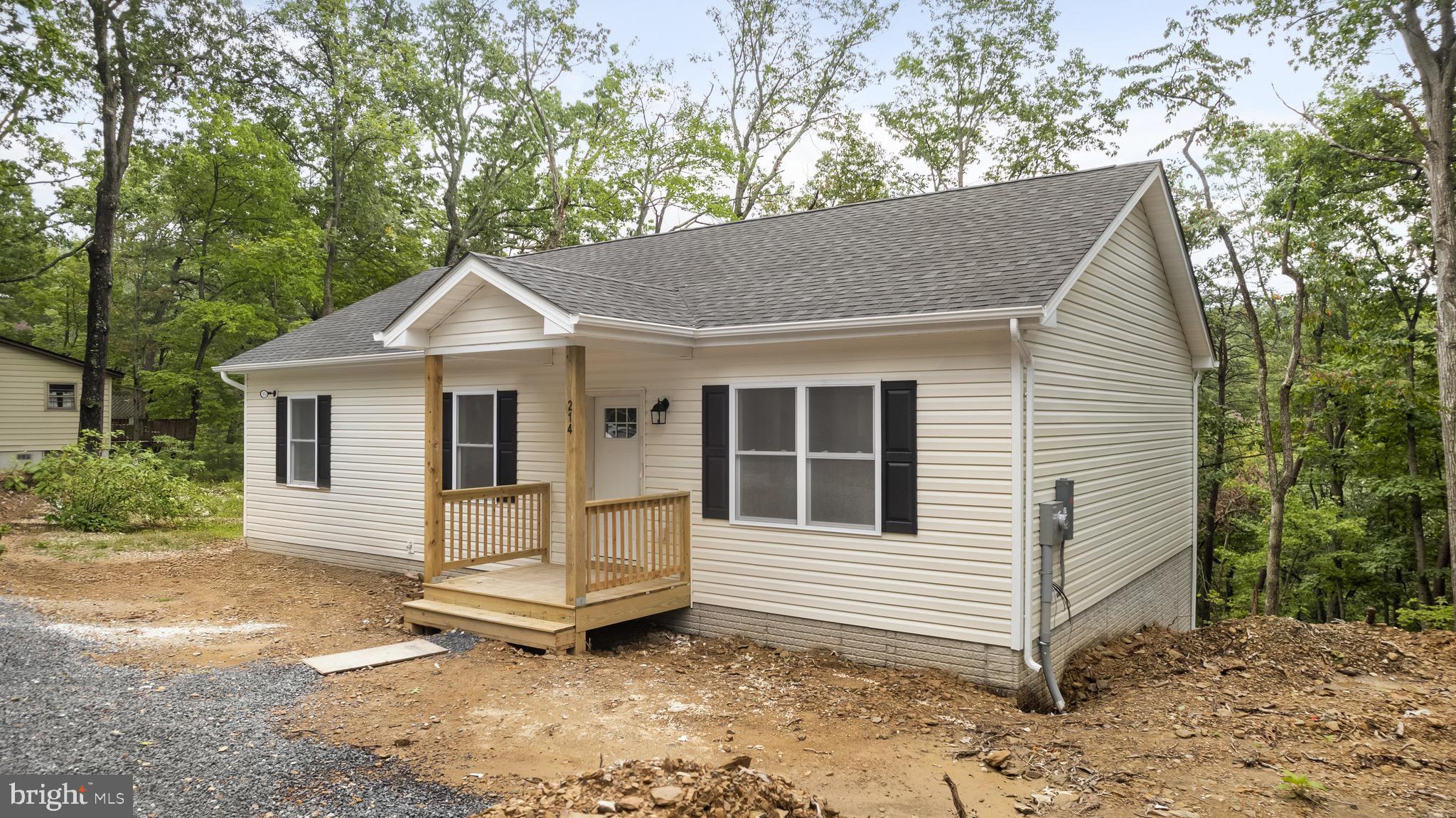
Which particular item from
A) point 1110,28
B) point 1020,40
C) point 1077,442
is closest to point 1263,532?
point 1110,28

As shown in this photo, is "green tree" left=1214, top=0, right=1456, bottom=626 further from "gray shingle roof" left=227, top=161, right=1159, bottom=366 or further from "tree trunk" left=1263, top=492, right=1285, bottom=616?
"gray shingle roof" left=227, top=161, right=1159, bottom=366

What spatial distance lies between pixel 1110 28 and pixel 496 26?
1867cm

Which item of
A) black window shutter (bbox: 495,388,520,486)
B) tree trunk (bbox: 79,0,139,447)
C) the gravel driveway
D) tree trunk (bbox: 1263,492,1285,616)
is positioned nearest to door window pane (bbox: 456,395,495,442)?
black window shutter (bbox: 495,388,520,486)

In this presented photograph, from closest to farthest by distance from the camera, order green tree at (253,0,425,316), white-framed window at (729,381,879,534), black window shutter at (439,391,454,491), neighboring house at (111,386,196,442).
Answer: white-framed window at (729,381,879,534), black window shutter at (439,391,454,491), green tree at (253,0,425,316), neighboring house at (111,386,196,442)

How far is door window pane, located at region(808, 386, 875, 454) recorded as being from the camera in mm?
7059

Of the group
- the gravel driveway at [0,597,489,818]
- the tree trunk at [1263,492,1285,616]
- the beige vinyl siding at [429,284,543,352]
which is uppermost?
the beige vinyl siding at [429,284,543,352]

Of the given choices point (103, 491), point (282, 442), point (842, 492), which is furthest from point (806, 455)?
point (103, 491)

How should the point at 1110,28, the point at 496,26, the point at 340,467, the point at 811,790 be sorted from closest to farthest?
the point at 811,790 < the point at 340,467 < the point at 1110,28 < the point at 496,26

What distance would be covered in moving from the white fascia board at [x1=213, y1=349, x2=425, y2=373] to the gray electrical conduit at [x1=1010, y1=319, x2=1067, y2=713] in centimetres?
651

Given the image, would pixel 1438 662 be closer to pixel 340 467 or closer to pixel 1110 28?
pixel 340 467

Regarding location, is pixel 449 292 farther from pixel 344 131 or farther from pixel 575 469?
pixel 344 131

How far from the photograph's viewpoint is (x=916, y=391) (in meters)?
6.79

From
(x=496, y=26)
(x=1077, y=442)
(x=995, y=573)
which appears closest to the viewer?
(x=995, y=573)

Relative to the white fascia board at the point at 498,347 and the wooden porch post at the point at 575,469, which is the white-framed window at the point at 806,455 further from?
the white fascia board at the point at 498,347
